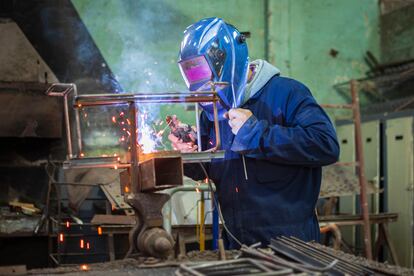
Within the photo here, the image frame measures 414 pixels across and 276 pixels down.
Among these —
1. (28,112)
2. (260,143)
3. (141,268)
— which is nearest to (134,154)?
(141,268)

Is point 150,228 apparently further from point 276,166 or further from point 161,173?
point 276,166

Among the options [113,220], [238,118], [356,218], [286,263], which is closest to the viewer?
[286,263]

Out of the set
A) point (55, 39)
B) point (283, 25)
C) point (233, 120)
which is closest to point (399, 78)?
point (283, 25)

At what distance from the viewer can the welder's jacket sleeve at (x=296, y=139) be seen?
2328mm

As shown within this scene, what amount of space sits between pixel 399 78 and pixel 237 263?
622cm

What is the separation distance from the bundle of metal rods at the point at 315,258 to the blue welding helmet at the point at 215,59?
89cm

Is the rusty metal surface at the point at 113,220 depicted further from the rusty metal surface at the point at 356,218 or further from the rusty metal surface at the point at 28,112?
the rusty metal surface at the point at 356,218

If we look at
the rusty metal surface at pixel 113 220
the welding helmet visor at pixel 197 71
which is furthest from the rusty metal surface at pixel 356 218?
the welding helmet visor at pixel 197 71

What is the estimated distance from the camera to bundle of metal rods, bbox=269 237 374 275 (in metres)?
1.69

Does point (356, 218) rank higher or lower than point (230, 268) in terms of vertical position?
lower

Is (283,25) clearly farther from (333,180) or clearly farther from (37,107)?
(37,107)

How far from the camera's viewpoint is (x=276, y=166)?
2.53 meters

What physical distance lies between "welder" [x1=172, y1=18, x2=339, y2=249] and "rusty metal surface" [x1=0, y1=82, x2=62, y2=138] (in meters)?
3.91

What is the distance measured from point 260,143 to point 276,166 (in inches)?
9.5
